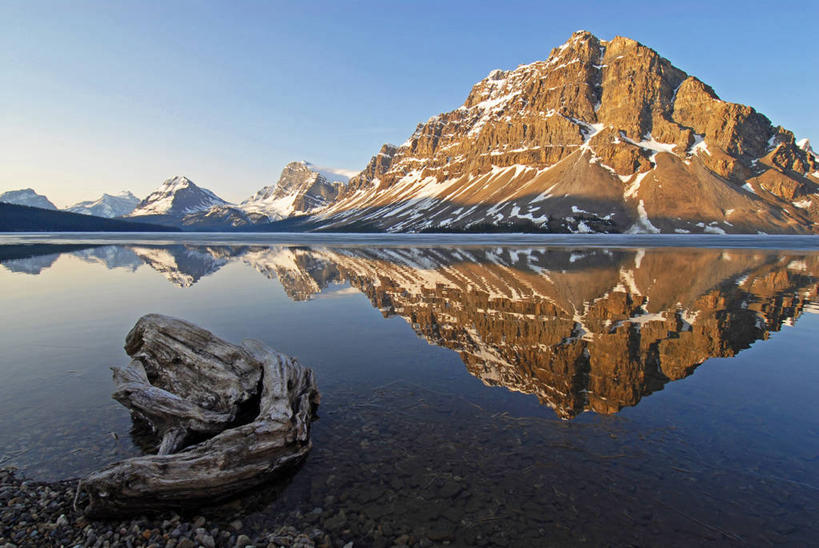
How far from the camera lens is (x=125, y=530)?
24.4ft

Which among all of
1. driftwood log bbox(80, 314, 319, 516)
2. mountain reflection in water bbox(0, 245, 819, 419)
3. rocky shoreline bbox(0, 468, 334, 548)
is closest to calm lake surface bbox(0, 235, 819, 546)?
mountain reflection in water bbox(0, 245, 819, 419)

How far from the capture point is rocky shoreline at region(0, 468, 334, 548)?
281 inches

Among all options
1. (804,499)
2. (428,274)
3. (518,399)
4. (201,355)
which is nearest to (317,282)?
(428,274)

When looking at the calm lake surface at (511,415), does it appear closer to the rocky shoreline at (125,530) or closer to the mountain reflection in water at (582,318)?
the mountain reflection in water at (582,318)

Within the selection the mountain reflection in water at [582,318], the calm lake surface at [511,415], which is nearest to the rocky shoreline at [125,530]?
the calm lake surface at [511,415]

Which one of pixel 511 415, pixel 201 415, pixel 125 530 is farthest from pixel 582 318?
pixel 125 530

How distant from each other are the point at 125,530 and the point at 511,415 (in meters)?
9.11

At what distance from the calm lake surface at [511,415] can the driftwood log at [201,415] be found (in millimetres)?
742

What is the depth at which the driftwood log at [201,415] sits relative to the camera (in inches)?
311

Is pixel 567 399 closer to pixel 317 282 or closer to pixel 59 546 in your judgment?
pixel 59 546

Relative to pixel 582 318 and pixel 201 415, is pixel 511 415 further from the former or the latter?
pixel 582 318

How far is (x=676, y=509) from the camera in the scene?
7793 millimetres

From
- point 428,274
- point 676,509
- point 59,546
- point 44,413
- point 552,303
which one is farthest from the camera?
point 428,274

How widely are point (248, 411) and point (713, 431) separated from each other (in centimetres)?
1274
